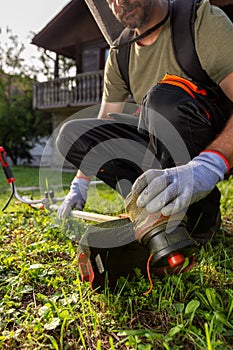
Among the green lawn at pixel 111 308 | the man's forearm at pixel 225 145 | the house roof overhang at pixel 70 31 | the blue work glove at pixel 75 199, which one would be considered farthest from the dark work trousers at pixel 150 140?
the house roof overhang at pixel 70 31

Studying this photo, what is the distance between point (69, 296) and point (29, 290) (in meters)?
0.17

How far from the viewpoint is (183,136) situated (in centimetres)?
146

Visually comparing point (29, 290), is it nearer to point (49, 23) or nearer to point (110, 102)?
point (110, 102)

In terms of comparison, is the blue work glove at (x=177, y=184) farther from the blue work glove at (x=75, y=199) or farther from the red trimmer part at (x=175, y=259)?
the blue work glove at (x=75, y=199)

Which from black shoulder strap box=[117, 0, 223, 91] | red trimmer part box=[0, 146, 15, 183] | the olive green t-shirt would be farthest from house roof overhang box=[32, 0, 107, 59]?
black shoulder strap box=[117, 0, 223, 91]

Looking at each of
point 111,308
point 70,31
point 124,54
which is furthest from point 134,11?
point 70,31

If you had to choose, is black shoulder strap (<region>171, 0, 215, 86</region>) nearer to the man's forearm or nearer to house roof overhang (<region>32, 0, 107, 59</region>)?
the man's forearm

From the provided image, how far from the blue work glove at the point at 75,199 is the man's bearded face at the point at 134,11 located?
982mm

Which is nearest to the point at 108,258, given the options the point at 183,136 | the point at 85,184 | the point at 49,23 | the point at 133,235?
the point at 133,235

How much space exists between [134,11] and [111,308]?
4.76 feet

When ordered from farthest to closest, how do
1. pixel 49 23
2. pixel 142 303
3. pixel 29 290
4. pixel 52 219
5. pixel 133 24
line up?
pixel 49 23 < pixel 52 219 < pixel 133 24 < pixel 29 290 < pixel 142 303

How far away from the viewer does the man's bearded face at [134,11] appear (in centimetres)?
174

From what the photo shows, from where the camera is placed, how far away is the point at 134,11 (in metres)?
1.76

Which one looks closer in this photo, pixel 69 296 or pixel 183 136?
pixel 69 296
